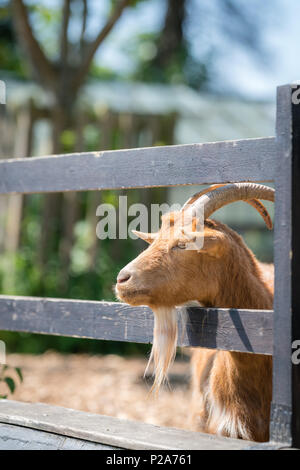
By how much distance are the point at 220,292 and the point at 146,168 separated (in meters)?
0.79

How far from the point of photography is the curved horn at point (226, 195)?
10.0 feet

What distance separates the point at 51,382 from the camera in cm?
652

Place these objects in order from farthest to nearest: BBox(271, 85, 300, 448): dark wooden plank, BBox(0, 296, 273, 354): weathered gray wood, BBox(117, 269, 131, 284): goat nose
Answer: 1. BBox(117, 269, 131, 284): goat nose
2. BBox(0, 296, 273, 354): weathered gray wood
3. BBox(271, 85, 300, 448): dark wooden plank

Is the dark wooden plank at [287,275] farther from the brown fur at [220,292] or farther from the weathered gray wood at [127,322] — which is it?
the brown fur at [220,292]

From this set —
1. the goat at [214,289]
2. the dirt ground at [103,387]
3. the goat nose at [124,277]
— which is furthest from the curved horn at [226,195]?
the dirt ground at [103,387]

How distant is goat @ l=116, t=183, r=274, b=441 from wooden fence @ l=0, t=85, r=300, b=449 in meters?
0.14

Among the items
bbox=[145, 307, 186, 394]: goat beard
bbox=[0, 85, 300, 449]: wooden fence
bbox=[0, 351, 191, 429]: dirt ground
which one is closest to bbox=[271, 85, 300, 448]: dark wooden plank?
bbox=[0, 85, 300, 449]: wooden fence

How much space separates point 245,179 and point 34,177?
1.43m

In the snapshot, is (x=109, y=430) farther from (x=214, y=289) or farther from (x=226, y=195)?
(x=226, y=195)

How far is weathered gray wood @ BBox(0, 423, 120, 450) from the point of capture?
8.19 ft

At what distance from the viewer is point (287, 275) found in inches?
93.8

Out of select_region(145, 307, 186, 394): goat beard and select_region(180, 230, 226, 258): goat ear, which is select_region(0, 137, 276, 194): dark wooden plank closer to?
select_region(180, 230, 226, 258): goat ear

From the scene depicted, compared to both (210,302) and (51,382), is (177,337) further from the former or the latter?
(51,382)

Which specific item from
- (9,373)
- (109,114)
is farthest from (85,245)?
(9,373)
